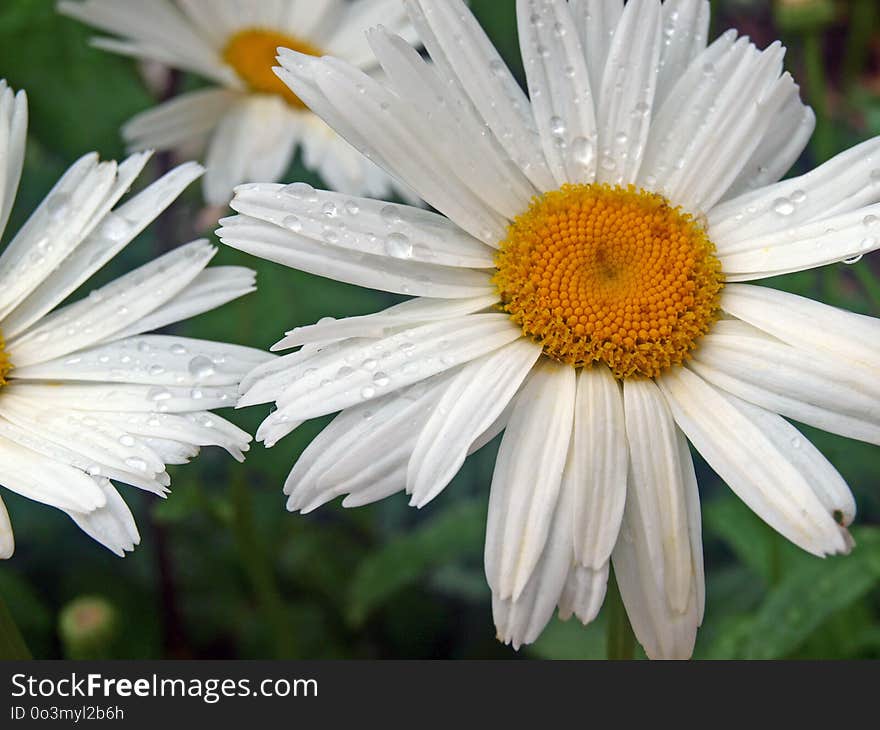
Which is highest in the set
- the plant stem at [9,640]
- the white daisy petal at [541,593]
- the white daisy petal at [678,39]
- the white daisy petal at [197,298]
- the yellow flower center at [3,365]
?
the white daisy petal at [678,39]

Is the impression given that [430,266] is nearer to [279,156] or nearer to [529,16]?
[529,16]

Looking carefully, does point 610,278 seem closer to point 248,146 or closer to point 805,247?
point 805,247

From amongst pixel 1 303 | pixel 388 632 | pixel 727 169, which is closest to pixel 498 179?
pixel 727 169

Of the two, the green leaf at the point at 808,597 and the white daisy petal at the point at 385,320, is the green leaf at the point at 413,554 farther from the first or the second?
the white daisy petal at the point at 385,320

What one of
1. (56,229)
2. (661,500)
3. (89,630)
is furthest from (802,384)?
(89,630)

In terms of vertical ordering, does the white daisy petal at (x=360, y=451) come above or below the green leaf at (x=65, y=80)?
below

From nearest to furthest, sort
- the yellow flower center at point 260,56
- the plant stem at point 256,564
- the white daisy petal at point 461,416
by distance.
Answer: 1. the white daisy petal at point 461,416
2. the plant stem at point 256,564
3. the yellow flower center at point 260,56

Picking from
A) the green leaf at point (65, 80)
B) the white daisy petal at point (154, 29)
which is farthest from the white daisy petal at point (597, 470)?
the green leaf at point (65, 80)
